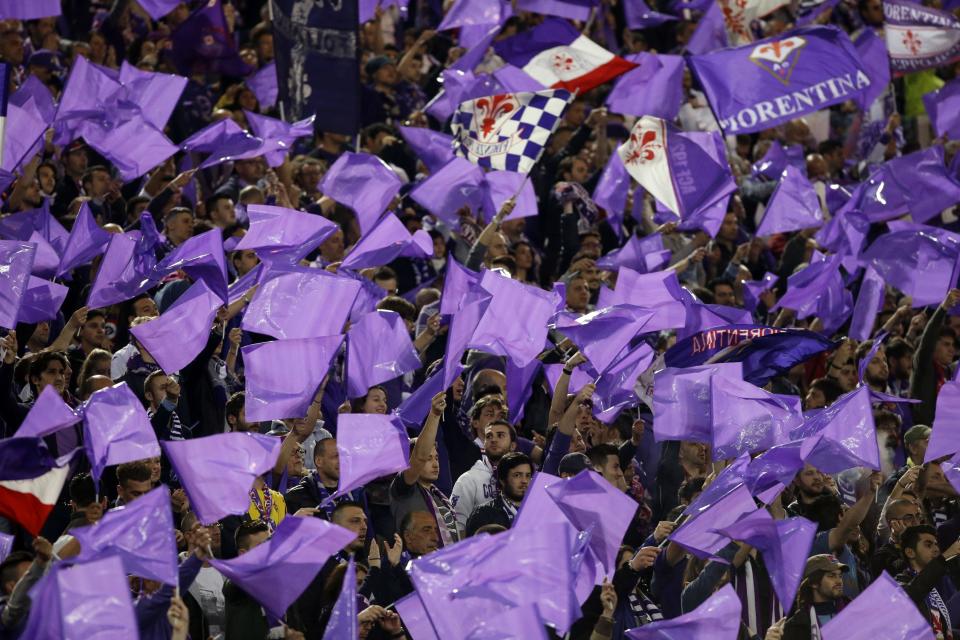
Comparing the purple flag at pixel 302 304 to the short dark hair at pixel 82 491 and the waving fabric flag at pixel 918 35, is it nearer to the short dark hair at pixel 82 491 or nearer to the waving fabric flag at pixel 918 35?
the short dark hair at pixel 82 491

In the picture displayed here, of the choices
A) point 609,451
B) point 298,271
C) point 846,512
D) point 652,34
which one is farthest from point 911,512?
point 652,34

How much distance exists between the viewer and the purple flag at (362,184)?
12227 mm

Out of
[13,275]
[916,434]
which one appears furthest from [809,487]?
[13,275]

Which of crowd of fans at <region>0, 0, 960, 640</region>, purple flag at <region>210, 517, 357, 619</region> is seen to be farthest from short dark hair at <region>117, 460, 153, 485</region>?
purple flag at <region>210, 517, 357, 619</region>

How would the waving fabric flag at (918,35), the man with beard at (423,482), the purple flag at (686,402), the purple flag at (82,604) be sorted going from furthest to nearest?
the waving fabric flag at (918,35) < the purple flag at (686,402) < the man with beard at (423,482) < the purple flag at (82,604)

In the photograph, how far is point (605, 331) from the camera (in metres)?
10.1

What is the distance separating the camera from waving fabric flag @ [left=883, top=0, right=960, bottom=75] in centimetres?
1595

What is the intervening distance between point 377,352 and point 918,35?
7.80 metres

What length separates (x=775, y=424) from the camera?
31.5 ft

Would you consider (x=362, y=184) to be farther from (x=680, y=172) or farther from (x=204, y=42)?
(x=204, y=42)

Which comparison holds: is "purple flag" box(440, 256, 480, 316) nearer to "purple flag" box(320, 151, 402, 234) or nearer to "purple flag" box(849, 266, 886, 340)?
"purple flag" box(320, 151, 402, 234)

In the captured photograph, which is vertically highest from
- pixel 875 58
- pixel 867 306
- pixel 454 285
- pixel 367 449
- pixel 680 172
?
pixel 367 449

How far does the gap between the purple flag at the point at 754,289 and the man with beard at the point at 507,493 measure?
3.90m

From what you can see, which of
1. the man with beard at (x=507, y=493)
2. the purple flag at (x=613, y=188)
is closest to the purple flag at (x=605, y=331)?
the man with beard at (x=507, y=493)
